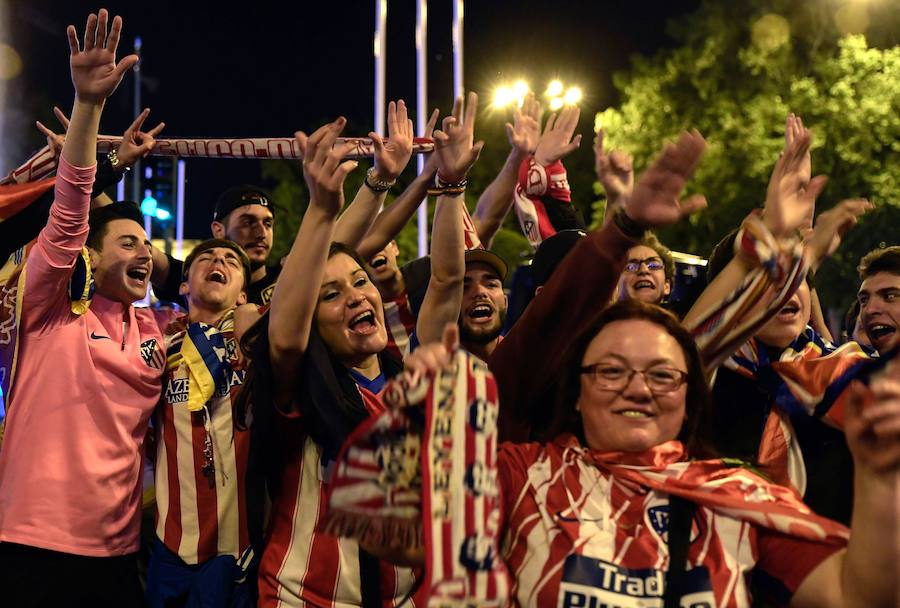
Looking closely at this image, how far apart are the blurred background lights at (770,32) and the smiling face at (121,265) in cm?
2083

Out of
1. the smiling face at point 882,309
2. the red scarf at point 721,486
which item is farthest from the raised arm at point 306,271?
the smiling face at point 882,309

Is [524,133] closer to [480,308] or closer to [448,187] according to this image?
[480,308]

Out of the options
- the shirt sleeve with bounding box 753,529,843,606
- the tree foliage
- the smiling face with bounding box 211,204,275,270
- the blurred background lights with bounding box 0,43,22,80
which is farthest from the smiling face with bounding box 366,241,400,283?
the blurred background lights with bounding box 0,43,22,80

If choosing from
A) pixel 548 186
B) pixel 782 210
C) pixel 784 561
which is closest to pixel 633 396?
pixel 784 561

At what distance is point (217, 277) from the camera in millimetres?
4398

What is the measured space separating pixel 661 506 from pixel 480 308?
178cm

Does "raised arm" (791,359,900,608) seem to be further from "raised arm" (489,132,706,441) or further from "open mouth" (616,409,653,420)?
"raised arm" (489,132,706,441)

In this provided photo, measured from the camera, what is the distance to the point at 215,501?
146 inches

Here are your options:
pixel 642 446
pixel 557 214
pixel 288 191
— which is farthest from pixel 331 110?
pixel 642 446

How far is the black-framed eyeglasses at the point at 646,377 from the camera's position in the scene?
8.50 ft

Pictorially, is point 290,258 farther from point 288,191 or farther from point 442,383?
point 288,191

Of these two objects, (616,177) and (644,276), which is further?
(644,276)

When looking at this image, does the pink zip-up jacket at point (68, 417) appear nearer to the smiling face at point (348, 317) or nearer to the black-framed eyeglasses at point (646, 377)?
the smiling face at point (348, 317)

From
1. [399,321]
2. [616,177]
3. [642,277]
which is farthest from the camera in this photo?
[399,321]
